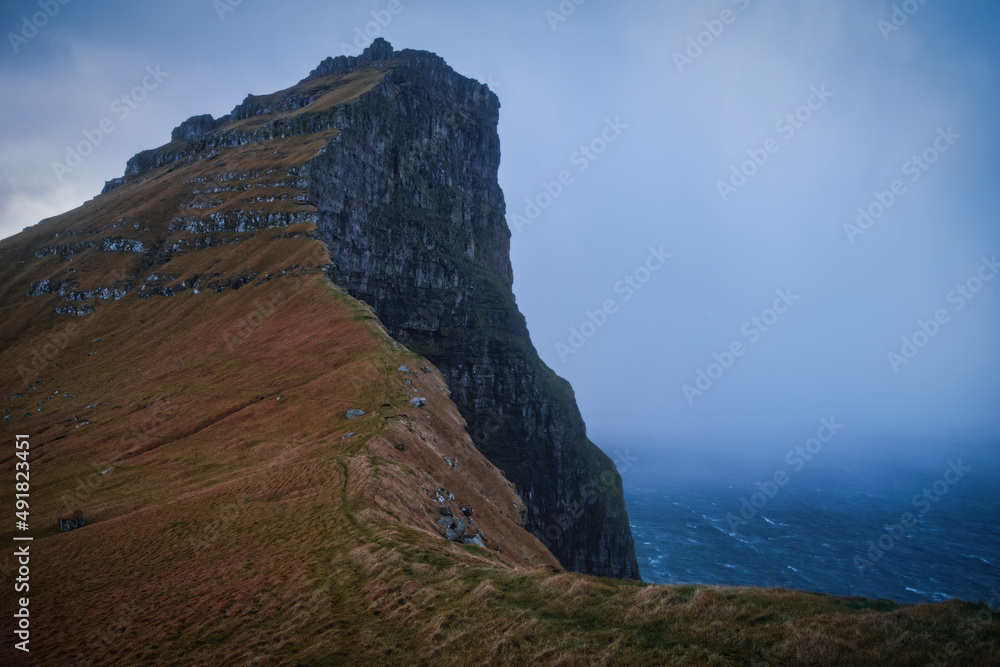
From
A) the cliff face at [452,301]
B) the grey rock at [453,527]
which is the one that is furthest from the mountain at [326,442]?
the cliff face at [452,301]

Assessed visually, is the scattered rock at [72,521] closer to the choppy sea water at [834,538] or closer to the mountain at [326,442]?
the mountain at [326,442]

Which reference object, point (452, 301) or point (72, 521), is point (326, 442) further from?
point (452, 301)

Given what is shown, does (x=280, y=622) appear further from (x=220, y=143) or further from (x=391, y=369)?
(x=220, y=143)

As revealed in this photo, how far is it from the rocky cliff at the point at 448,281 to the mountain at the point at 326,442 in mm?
645

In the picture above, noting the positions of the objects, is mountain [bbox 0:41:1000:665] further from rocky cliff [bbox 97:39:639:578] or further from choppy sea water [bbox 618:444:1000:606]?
choppy sea water [bbox 618:444:1000:606]

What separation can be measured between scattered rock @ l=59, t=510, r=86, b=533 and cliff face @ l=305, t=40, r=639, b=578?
55088mm

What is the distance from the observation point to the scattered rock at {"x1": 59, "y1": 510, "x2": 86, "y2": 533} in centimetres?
3316

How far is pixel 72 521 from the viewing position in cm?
3334

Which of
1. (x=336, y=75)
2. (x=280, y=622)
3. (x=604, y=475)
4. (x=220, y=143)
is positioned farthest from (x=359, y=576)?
(x=336, y=75)

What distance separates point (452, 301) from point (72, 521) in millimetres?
81556

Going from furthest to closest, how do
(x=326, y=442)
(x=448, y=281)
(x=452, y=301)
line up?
(x=448, y=281) → (x=452, y=301) → (x=326, y=442)

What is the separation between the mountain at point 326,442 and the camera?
48.0 feet

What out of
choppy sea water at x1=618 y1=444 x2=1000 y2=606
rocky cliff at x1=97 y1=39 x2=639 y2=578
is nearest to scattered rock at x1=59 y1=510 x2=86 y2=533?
rocky cliff at x1=97 y1=39 x2=639 y2=578

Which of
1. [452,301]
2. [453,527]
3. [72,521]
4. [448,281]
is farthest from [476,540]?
[448,281]
